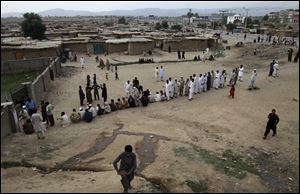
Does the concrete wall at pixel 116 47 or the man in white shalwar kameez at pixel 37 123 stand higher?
the man in white shalwar kameez at pixel 37 123

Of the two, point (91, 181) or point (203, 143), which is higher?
point (91, 181)

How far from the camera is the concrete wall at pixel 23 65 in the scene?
2584 cm

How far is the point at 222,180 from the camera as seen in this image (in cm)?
848

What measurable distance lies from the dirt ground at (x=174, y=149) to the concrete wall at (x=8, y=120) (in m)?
0.38

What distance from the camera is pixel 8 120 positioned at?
462 inches

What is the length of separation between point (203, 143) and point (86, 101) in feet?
26.2

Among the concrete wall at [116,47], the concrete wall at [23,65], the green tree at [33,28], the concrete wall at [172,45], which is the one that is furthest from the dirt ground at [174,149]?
the green tree at [33,28]

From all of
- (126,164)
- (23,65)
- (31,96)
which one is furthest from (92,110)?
(23,65)

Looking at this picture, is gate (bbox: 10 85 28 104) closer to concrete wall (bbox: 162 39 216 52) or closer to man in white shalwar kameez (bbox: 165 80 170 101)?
man in white shalwar kameez (bbox: 165 80 170 101)

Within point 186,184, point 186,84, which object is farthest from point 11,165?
point 186,84

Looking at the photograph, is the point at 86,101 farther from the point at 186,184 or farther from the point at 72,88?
the point at 186,184

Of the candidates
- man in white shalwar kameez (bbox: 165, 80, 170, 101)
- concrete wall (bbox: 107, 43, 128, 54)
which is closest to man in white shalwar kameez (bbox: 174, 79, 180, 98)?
man in white shalwar kameez (bbox: 165, 80, 170, 101)

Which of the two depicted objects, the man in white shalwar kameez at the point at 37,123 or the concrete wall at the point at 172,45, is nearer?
the man in white shalwar kameez at the point at 37,123

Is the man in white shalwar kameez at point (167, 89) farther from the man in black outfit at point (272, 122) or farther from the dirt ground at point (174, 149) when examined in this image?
the man in black outfit at point (272, 122)
